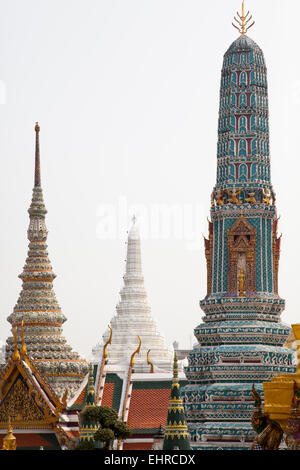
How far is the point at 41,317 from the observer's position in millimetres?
62750

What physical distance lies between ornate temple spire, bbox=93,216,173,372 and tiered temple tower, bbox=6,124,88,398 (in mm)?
17915

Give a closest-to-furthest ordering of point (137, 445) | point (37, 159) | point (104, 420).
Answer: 1. point (104, 420)
2. point (137, 445)
3. point (37, 159)

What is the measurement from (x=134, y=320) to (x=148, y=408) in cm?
2662

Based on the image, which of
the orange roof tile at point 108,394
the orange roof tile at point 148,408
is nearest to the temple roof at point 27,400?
the orange roof tile at point 108,394

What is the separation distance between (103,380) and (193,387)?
671cm

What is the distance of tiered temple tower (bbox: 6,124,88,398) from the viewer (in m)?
61.4

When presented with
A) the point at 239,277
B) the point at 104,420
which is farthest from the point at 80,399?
the point at 104,420

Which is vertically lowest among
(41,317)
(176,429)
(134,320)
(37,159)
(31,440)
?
(176,429)

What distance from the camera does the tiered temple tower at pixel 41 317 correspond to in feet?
201

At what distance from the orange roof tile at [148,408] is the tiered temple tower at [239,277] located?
4314 millimetres

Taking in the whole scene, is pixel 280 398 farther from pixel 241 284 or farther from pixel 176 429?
pixel 241 284

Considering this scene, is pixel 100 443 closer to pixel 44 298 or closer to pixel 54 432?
pixel 54 432

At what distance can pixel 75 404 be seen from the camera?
57.3 meters
